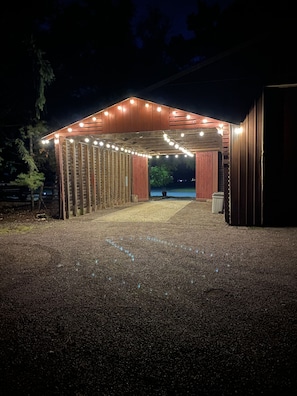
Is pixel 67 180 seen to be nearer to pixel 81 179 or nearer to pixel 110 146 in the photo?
pixel 81 179

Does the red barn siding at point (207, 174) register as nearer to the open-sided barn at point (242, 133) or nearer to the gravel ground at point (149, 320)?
the open-sided barn at point (242, 133)

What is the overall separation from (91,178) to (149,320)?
11.1 m

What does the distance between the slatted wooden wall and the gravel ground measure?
5.76m

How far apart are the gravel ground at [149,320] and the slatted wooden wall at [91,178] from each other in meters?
5.76

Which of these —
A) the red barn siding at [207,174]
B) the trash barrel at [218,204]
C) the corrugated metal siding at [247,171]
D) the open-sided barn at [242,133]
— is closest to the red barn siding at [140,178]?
the red barn siding at [207,174]

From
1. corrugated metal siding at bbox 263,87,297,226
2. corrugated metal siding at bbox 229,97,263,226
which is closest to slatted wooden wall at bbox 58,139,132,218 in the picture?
corrugated metal siding at bbox 229,97,263,226

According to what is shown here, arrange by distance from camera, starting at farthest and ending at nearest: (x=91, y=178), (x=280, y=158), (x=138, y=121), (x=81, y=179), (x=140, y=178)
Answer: (x=140, y=178) → (x=91, y=178) → (x=81, y=179) → (x=138, y=121) → (x=280, y=158)

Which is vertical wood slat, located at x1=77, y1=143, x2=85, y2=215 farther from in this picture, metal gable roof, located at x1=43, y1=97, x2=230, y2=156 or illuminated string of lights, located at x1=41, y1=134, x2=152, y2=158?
metal gable roof, located at x1=43, y1=97, x2=230, y2=156

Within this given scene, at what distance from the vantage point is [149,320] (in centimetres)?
298

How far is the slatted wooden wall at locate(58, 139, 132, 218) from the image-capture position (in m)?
11.1

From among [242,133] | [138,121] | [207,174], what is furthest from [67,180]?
[207,174]

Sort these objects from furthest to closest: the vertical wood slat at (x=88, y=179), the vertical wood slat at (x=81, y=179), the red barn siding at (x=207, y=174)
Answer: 1. the red barn siding at (x=207, y=174)
2. the vertical wood slat at (x=88, y=179)
3. the vertical wood slat at (x=81, y=179)

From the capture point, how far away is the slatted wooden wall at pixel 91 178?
1114cm

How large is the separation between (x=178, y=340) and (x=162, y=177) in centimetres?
2594
